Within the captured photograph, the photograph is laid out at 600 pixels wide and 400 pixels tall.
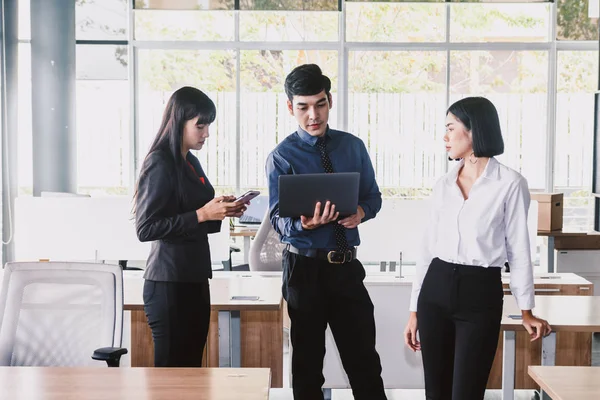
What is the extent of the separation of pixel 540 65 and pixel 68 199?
571 centimetres

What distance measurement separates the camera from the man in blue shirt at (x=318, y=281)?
2523 mm

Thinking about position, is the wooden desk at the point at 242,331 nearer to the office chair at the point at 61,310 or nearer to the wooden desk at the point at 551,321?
the office chair at the point at 61,310

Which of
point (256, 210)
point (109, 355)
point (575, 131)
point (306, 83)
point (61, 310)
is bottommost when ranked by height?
point (109, 355)

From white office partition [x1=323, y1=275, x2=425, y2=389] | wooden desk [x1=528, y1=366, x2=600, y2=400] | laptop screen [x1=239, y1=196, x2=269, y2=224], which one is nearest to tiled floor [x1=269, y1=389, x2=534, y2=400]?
white office partition [x1=323, y1=275, x2=425, y2=389]

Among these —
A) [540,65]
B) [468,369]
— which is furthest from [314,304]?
[540,65]

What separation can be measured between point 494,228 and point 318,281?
26.2 inches

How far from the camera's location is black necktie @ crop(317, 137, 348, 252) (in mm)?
2551

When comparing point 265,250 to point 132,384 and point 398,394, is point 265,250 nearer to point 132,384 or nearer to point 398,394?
Answer: point 398,394

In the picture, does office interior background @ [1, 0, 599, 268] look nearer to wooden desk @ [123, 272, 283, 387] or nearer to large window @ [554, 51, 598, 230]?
large window @ [554, 51, 598, 230]

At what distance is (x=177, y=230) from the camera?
2438 millimetres

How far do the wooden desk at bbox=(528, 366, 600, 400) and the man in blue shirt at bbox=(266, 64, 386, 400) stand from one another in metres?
0.70

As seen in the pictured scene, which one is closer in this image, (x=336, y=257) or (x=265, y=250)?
(x=336, y=257)

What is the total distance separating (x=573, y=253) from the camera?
5.82 meters

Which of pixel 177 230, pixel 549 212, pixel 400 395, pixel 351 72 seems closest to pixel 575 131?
pixel 549 212
